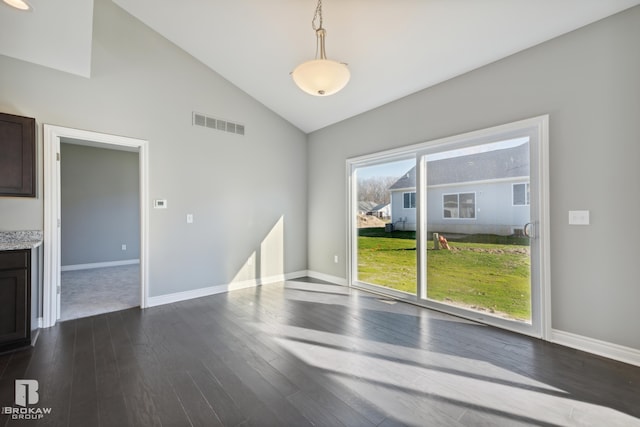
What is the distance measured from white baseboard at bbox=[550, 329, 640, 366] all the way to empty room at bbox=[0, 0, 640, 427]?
2cm

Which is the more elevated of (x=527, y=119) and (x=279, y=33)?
(x=279, y=33)

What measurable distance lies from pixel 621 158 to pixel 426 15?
2.20 metres

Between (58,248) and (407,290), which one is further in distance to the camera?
(407,290)

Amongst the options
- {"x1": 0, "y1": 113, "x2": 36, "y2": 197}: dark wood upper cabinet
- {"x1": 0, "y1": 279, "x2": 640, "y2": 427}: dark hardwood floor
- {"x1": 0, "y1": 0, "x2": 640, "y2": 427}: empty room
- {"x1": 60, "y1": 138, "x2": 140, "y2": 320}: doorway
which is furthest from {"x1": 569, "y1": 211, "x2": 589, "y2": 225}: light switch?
{"x1": 60, "y1": 138, "x2": 140, "y2": 320}: doorway

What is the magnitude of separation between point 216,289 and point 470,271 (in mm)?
3725

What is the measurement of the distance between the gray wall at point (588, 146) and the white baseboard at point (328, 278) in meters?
2.95

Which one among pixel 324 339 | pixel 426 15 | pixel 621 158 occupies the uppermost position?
pixel 426 15

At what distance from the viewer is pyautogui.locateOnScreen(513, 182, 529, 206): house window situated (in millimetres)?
2982

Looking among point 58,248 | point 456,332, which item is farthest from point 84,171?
point 456,332

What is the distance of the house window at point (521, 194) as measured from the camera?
2.98 metres

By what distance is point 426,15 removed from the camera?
2775 millimetres

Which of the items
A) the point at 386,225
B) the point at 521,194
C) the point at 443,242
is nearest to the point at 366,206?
the point at 386,225

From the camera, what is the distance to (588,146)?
8.41 ft

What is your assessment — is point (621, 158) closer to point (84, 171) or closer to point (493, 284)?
point (493, 284)
